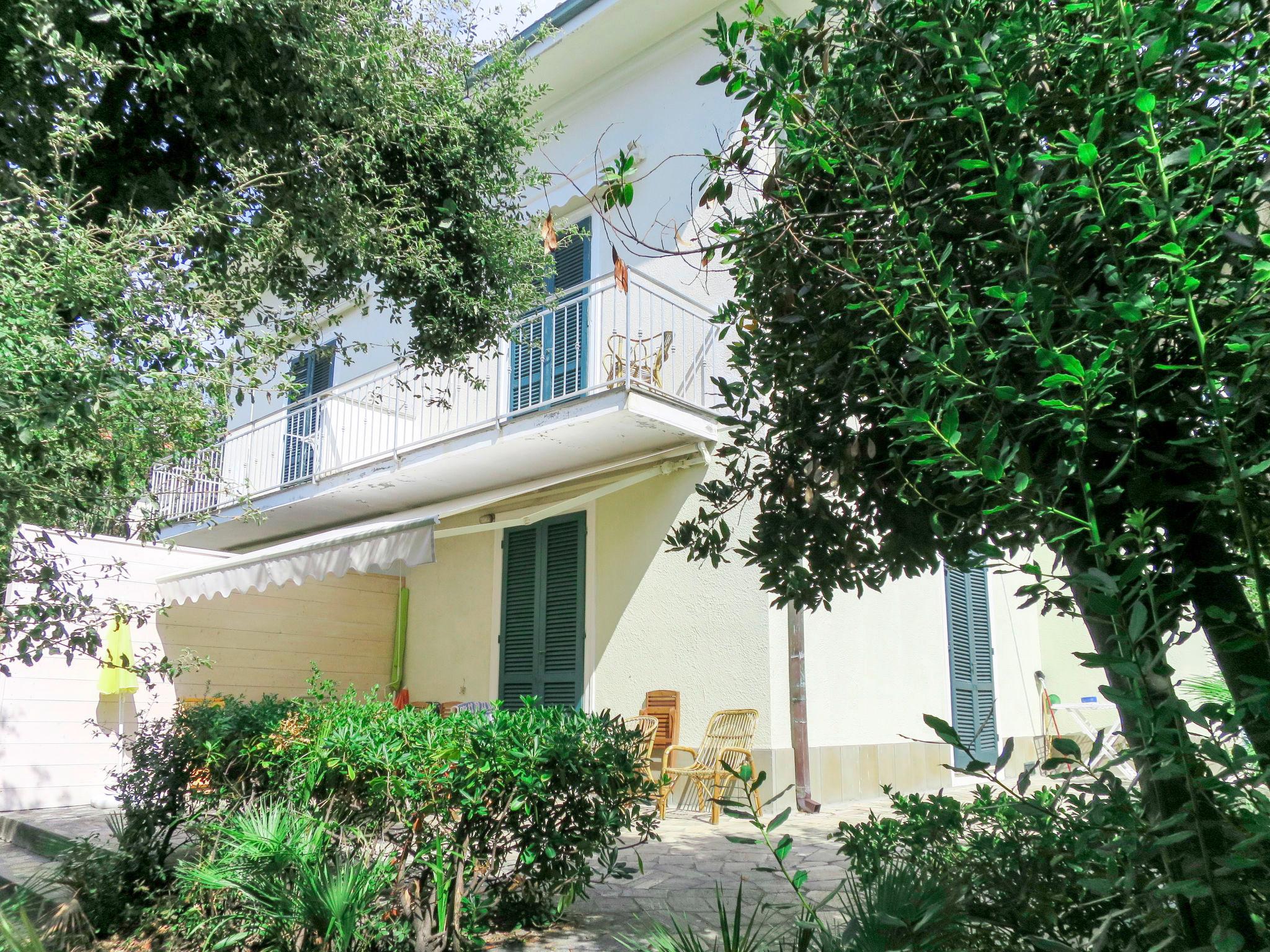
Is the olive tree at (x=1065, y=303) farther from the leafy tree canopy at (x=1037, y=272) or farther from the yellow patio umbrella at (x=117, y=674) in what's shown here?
the yellow patio umbrella at (x=117, y=674)

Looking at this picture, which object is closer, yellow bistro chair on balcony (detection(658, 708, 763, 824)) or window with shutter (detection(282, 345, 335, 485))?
yellow bistro chair on balcony (detection(658, 708, 763, 824))

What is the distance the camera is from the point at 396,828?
3.87 meters

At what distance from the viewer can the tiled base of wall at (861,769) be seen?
7938 millimetres

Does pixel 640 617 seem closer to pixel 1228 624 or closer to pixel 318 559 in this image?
pixel 318 559

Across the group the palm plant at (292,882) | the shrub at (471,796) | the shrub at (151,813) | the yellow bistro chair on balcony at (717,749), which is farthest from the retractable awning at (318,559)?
the palm plant at (292,882)

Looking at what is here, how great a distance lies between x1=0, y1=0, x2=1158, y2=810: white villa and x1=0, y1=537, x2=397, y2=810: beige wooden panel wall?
0.03m

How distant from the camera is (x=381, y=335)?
41.3 ft

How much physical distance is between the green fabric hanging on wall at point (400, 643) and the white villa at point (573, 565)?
5 cm

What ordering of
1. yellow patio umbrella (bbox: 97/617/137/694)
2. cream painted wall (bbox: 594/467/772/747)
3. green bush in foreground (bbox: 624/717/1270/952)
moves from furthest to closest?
yellow patio umbrella (bbox: 97/617/137/694)
cream painted wall (bbox: 594/467/772/747)
green bush in foreground (bbox: 624/717/1270/952)

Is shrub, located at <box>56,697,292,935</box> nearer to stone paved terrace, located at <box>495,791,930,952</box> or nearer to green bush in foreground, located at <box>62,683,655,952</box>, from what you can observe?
green bush in foreground, located at <box>62,683,655,952</box>

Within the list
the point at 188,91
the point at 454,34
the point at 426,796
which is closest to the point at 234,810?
the point at 426,796

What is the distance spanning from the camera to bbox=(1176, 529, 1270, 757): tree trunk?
1920 millimetres

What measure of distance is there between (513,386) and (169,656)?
5175 mm

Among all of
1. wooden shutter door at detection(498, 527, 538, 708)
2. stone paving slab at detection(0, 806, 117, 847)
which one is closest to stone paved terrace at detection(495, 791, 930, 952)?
wooden shutter door at detection(498, 527, 538, 708)
